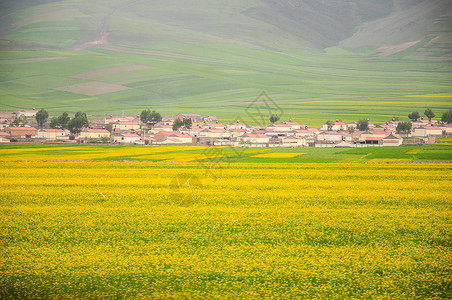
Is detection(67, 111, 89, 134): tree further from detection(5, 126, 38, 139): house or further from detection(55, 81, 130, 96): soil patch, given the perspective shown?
detection(55, 81, 130, 96): soil patch

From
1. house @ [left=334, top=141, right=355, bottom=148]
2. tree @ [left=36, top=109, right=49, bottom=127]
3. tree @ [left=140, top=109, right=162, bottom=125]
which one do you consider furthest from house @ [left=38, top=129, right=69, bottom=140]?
house @ [left=334, top=141, right=355, bottom=148]

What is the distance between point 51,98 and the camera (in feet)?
536

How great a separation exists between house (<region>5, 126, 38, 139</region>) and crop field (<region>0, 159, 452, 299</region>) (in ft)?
198

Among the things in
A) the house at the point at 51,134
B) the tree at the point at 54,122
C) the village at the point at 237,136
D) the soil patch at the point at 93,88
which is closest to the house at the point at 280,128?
the village at the point at 237,136

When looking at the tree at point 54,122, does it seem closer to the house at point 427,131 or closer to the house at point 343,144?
the house at point 343,144

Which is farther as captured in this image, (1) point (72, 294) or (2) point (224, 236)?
(2) point (224, 236)

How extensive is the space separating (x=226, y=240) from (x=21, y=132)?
76212 mm

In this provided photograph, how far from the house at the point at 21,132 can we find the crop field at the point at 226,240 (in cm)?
6022

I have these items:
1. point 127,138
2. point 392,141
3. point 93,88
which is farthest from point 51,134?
point 93,88

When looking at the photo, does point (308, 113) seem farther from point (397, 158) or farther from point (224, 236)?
point (224, 236)

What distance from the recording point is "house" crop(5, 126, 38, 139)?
80938mm

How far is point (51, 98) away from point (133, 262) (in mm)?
161673

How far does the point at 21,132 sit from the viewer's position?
8244cm

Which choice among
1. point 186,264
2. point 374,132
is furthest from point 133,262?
point 374,132
